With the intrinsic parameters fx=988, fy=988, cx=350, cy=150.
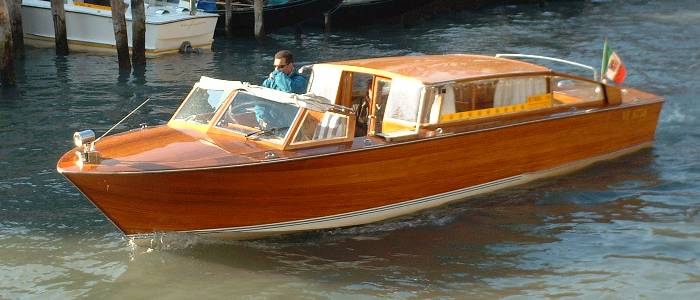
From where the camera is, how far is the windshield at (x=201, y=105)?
941 centimetres

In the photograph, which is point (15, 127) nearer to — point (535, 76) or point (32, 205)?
point (32, 205)

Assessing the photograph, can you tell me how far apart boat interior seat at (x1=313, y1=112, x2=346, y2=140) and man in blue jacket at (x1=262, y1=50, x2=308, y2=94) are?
1023mm

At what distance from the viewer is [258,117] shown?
912 cm

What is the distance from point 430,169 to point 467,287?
1685 mm

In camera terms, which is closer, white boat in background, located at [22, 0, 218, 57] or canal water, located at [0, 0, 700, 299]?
canal water, located at [0, 0, 700, 299]

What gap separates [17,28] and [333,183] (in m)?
12.6

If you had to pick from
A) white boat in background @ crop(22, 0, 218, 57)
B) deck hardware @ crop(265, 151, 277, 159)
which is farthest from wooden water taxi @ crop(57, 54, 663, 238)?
white boat in background @ crop(22, 0, 218, 57)

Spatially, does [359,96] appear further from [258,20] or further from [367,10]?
[367,10]

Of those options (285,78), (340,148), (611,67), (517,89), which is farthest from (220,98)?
(611,67)

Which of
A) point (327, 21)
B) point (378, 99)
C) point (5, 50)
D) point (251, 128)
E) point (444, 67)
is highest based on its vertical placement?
point (444, 67)

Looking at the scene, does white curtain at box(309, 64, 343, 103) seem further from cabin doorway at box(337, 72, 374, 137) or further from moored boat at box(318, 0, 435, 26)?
moored boat at box(318, 0, 435, 26)

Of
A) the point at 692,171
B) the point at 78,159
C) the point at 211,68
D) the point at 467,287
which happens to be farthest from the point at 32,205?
the point at 211,68

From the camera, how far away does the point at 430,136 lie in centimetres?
944

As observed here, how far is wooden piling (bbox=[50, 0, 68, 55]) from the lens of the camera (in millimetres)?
19406
